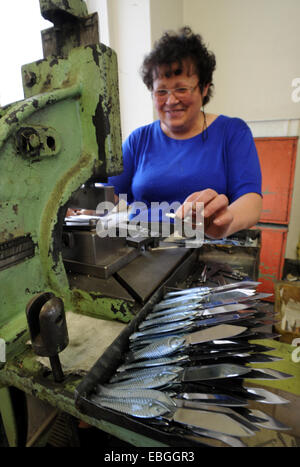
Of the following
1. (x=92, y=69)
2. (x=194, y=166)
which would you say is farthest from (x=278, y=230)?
(x=92, y=69)

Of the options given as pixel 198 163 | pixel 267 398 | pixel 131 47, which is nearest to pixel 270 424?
pixel 267 398

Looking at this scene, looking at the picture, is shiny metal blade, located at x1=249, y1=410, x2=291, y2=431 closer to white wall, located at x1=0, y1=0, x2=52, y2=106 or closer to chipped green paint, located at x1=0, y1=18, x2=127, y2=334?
chipped green paint, located at x1=0, y1=18, x2=127, y2=334

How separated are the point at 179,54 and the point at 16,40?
162 centimetres

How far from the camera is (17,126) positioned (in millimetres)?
534

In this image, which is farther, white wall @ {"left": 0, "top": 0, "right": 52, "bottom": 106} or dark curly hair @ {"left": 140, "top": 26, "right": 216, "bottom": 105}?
white wall @ {"left": 0, "top": 0, "right": 52, "bottom": 106}

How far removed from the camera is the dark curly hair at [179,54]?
1.17 meters

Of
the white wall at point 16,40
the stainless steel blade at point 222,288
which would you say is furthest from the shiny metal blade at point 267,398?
the white wall at point 16,40

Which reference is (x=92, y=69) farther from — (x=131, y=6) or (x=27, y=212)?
(x=131, y=6)

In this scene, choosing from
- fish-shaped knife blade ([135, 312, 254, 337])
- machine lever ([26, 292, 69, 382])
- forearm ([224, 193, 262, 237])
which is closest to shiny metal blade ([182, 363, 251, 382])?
fish-shaped knife blade ([135, 312, 254, 337])

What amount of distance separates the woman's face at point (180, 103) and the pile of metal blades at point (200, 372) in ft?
3.20

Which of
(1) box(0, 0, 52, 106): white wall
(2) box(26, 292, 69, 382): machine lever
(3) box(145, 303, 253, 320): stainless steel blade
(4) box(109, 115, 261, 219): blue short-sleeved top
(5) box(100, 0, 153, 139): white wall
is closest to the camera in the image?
(2) box(26, 292, 69, 382): machine lever

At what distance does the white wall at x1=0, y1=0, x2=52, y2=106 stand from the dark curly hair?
47.3 inches

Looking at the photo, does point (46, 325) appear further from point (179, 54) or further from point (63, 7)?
point (179, 54)

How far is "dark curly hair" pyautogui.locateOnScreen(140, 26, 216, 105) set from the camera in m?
1.17
